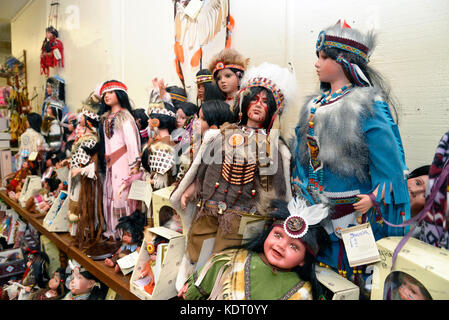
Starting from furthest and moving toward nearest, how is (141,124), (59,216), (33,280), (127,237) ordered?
(33,280) < (59,216) < (141,124) < (127,237)

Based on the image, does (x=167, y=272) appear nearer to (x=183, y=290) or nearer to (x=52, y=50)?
(x=183, y=290)

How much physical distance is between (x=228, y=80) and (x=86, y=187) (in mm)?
1342

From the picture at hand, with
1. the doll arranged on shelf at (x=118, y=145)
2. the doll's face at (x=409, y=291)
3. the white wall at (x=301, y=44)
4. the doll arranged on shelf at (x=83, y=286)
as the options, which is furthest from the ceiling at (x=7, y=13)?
the doll's face at (x=409, y=291)

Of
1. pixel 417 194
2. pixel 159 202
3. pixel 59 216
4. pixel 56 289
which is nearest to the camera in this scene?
pixel 417 194

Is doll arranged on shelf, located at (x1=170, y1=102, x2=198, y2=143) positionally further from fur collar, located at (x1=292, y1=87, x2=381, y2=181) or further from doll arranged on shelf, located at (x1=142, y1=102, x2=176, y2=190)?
fur collar, located at (x1=292, y1=87, x2=381, y2=181)

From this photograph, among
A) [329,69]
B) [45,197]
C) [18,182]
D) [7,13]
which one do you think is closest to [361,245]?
[329,69]

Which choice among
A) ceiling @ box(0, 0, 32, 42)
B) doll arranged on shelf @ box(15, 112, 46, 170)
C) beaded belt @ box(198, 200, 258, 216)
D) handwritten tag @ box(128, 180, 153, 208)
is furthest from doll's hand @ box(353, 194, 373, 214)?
ceiling @ box(0, 0, 32, 42)

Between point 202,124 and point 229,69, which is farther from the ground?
point 229,69

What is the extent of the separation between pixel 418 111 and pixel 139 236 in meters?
1.69

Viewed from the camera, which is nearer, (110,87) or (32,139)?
(110,87)

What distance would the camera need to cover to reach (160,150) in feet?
5.82

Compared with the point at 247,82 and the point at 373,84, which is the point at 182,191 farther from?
the point at 373,84

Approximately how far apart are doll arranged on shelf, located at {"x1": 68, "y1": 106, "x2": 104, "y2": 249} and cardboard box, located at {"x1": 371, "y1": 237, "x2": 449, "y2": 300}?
1.90m

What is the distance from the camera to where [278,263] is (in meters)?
1.13
